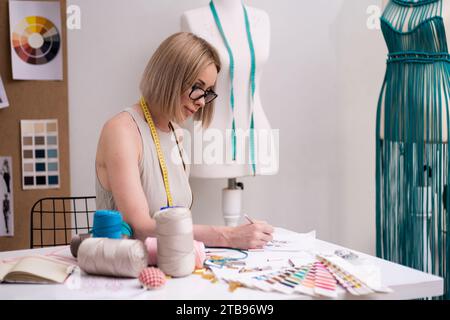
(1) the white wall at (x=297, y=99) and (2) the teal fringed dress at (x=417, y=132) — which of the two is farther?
(1) the white wall at (x=297, y=99)

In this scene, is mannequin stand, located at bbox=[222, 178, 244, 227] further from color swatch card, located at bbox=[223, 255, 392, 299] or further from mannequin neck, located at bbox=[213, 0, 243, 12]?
color swatch card, located at bbox=[223, 255, 392, 299]

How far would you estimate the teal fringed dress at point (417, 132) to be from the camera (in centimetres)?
264

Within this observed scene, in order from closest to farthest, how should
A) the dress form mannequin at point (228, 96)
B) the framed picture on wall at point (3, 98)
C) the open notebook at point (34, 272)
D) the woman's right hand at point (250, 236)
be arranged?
1. the open notebook at point (34, 272)
2. the woman's right hand at point (250, 236)
3. the dress form mannequin at point (228, 96)
4. the framed picture on wall at point (3, 98)

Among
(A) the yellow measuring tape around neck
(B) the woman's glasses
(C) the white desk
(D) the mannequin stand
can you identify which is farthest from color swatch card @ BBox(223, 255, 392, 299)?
(D) the mannequin stand

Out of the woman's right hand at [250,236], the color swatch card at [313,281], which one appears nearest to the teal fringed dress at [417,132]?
the woman's right hand at [250,236]

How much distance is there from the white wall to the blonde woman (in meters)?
1.32

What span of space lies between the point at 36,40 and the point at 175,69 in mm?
1527

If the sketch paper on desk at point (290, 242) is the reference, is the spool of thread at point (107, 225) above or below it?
above

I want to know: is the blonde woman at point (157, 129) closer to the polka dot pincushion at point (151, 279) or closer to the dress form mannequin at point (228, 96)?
the polka dot pincushion at point (151, 279)

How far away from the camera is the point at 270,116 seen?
3.60 meters

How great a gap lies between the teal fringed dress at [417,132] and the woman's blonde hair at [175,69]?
1.18 meters

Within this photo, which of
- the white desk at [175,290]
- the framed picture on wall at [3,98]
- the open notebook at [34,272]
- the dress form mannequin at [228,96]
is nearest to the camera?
the white desk at [175,290]

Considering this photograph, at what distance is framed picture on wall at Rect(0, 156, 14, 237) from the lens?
307 centimetres

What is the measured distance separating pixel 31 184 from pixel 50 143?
24 cm
